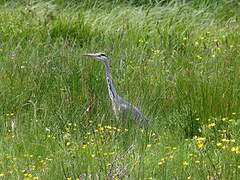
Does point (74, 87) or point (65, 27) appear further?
point (65, 27)

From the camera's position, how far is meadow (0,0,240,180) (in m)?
4.09

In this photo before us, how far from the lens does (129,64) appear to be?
678 cm

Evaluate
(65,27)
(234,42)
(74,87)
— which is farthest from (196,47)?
(74,87)

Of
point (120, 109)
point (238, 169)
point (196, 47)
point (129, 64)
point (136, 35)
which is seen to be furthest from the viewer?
point (136, 35)

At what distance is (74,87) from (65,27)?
2829mm

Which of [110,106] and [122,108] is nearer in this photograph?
[122,108]

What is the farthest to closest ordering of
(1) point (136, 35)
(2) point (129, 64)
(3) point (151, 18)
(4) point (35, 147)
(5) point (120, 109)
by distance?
1. (3) point (151, 18)
2. (1) point (136, 35)
3. (2) point (129, 64)
4. (5) point (120, 109)
5. (4) point (35, 147)

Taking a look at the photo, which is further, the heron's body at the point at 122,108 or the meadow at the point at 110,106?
the heron's body at the point at 122,108

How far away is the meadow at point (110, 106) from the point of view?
4090mm

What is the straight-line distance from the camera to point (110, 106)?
5539 millimetres

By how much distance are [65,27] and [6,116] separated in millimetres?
3314

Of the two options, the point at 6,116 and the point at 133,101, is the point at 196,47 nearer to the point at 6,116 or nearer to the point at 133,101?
the point at 133,101

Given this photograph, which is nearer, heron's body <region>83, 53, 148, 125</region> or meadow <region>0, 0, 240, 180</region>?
meadow <region>0, 0, 240, 180</region>

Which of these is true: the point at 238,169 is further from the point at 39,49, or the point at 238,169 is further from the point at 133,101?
the point at 39,49
